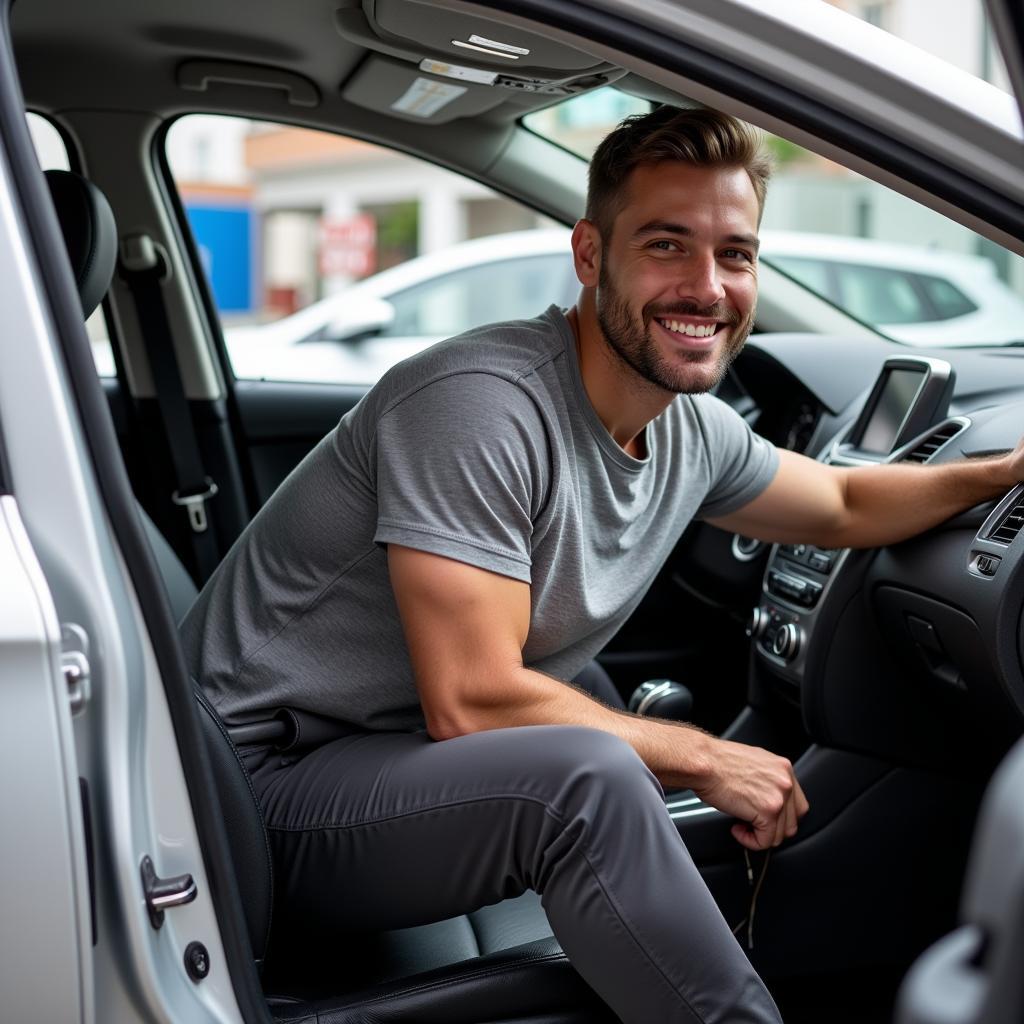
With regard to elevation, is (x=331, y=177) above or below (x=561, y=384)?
above

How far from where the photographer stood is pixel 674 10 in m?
1.29

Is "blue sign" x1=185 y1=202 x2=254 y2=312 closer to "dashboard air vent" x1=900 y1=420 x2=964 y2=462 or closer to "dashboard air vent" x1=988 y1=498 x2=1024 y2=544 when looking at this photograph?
"dashboard air vent" x1=900 y1=420 x2=964 y2=462

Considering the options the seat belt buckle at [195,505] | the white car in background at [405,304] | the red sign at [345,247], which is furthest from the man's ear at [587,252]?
the red sign at [345,247]

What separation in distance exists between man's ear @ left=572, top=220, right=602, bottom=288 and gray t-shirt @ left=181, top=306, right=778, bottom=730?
87 millimetres

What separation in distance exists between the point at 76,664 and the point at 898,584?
4.33 feet

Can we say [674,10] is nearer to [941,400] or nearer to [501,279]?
[941,400]

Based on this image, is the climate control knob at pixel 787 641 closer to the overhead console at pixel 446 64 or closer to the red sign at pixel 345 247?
the overhead console at pixel 446 64

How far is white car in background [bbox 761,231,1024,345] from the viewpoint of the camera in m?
5.70

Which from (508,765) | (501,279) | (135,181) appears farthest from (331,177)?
(508,765)

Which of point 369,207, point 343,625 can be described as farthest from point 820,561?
point 369,207

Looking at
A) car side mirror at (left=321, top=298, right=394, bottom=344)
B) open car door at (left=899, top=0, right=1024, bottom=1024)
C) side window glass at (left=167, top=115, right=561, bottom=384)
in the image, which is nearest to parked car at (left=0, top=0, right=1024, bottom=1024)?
open car door at (left=899, top=0, right=1024, bottom=1024)

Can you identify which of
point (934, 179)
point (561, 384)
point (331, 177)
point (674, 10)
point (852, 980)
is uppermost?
point (331, 177)

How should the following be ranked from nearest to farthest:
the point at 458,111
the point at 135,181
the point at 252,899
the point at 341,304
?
the point at 252,899
the point at 458,111
the point at 135,181
the point at 341,304

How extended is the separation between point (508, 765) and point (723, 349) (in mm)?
680
